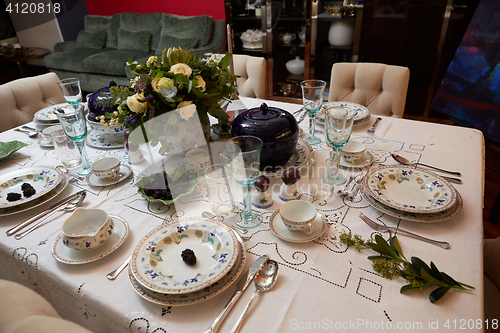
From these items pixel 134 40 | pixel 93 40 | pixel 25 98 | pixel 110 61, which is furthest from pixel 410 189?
pixel 93 40

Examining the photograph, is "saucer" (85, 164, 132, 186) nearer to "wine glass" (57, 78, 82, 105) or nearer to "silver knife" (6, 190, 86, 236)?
"silver knife" (6, 190, 86, 236)

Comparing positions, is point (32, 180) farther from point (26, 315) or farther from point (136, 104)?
point (26, 315)

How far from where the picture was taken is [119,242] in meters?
0.71

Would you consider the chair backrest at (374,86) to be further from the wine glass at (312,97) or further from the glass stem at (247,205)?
the glass stem at (247,205)

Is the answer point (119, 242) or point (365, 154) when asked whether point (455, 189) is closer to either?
point (365, 154)

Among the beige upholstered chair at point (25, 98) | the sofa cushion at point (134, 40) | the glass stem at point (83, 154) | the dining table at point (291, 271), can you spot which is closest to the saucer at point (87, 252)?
the dining table at point (291, 271)

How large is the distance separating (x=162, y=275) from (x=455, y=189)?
28.8 inches

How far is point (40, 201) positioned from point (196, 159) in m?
0.44

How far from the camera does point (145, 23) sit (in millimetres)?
3814

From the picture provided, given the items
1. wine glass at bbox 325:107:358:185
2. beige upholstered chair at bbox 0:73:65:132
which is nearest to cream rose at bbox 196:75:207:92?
wine glass at bbox 325:107:358:185

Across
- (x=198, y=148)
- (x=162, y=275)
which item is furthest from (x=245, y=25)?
(x=162, y=275)

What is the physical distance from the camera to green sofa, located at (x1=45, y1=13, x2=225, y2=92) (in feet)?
11.3

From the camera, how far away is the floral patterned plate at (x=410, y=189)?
2.47 feet

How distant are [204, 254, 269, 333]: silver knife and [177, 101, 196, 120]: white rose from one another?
1.53 ft
